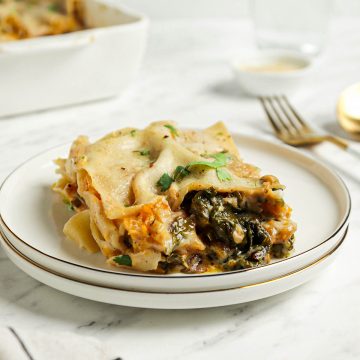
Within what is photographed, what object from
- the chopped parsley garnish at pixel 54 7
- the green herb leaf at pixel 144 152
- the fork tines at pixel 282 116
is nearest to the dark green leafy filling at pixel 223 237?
the green herb leaf at pixel 144 152

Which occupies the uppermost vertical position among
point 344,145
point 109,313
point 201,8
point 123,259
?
point 123,259

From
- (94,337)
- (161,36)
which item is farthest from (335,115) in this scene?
(94,337)

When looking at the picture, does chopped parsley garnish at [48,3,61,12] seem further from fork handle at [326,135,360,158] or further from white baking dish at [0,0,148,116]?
fork handle at [326,135,360,158]

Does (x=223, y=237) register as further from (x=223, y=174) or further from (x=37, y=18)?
(x=37, y=18)

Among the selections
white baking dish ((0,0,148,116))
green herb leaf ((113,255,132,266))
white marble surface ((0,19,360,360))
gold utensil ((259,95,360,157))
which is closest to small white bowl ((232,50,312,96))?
gold utensil ((259,95,360,157))

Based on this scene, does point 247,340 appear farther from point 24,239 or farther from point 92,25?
point 92,25

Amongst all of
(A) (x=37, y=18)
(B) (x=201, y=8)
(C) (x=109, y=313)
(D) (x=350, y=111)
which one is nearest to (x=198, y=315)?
(C) (x=109, y=313)

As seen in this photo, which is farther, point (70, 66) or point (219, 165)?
point (70, 66)
